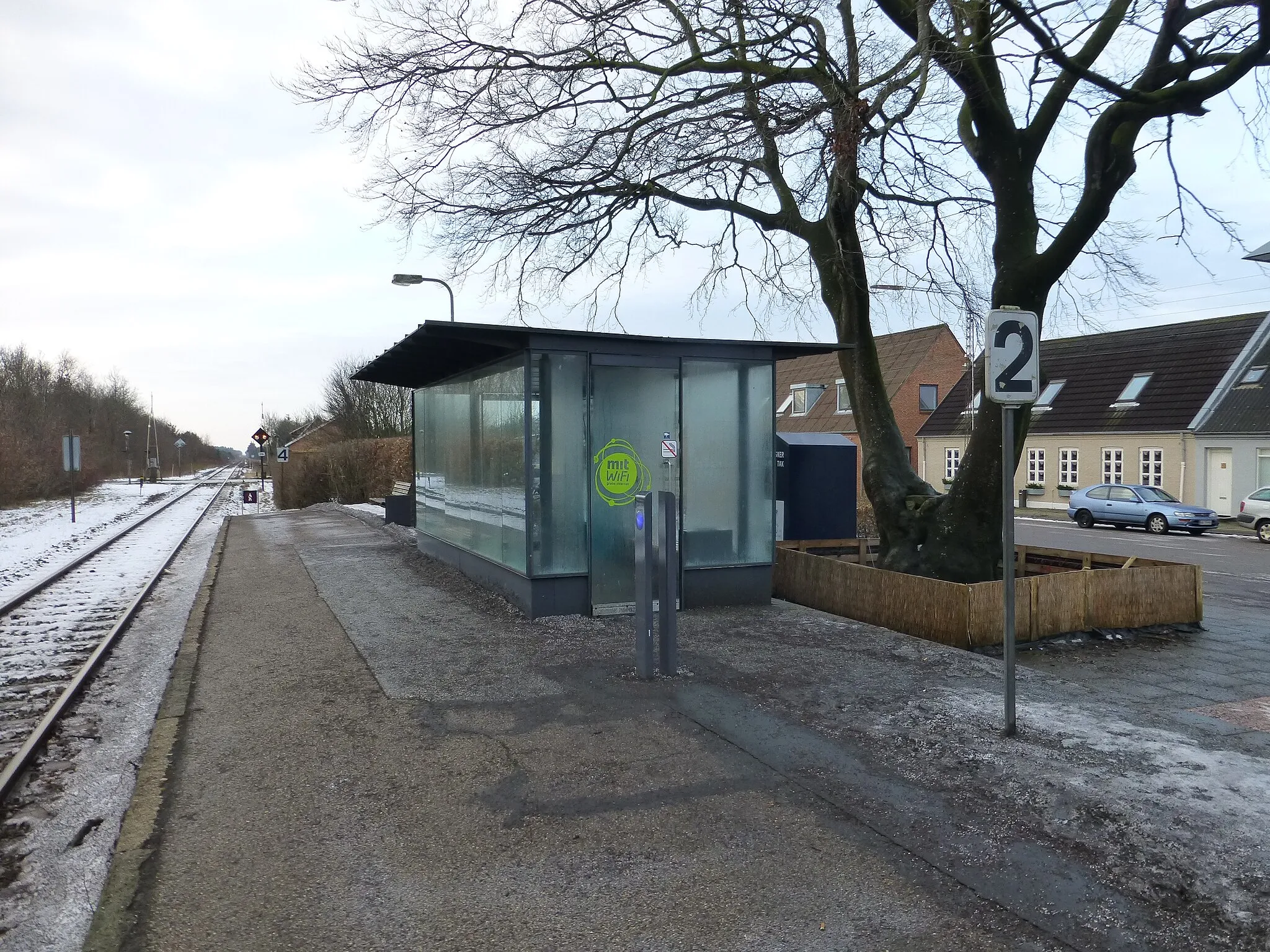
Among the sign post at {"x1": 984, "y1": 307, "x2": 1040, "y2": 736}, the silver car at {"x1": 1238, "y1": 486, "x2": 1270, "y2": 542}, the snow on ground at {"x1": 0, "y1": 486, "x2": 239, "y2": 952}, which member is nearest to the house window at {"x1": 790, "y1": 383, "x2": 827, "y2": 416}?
the silver car at {"x1": 1238, "y1": 486, "x2": 1270, "y2": 542}

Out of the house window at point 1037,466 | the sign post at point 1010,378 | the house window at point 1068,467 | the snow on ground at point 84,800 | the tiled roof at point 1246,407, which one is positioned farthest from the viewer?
the house window at point 1037,466

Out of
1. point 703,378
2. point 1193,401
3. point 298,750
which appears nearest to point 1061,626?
point 703,378

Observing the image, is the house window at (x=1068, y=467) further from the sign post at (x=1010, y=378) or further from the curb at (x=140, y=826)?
the curb at (x=140, y=826)

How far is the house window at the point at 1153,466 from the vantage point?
29562 millimetres

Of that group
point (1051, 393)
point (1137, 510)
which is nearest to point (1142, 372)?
point (1051, 393)

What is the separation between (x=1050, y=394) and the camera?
3503 centimetres

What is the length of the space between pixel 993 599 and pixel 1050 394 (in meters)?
29.3

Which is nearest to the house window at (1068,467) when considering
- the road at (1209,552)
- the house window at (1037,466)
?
the house window at (1037,466)

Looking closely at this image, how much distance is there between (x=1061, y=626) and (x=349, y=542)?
13.2 meters

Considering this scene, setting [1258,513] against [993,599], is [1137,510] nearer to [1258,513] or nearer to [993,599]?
[1258,513]

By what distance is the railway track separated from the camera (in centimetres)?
641

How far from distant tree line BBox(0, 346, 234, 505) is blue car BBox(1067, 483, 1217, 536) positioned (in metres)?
38.9

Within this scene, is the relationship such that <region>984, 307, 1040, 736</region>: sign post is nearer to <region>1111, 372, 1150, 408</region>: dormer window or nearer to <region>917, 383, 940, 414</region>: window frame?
<region>1111, 372, 1150, 408</region>: dormer window

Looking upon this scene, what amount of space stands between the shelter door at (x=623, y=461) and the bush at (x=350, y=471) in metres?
24.2
